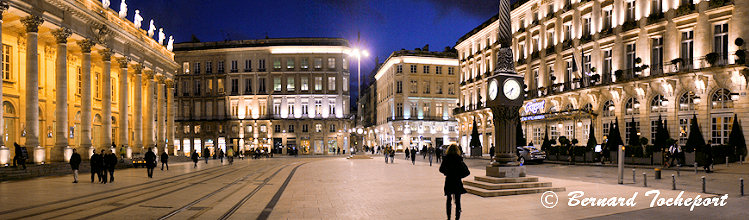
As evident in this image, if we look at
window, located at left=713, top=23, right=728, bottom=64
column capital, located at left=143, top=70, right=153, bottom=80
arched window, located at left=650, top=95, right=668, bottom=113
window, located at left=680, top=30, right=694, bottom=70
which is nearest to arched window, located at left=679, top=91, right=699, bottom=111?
arched window, located at left=650, top=95, right=668, bottom=113

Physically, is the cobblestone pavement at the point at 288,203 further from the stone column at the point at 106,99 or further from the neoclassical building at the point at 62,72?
the stone column at the point at 106,99

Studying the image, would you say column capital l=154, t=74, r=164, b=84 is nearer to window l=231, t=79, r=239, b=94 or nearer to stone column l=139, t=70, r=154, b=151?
stone column l=139, t=70, r=154, b=151

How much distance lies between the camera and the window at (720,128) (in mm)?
28734

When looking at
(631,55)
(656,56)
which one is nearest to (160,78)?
(631,55)

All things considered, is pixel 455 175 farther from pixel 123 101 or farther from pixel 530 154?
pixel 123 101

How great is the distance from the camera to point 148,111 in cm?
4688

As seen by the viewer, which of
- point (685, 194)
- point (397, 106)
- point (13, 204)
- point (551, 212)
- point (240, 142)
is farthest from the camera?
point (397, 106)

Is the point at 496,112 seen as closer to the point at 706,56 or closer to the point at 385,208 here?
the point at 385,208

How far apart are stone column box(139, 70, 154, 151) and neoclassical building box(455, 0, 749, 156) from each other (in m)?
34.8

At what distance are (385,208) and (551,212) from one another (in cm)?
359

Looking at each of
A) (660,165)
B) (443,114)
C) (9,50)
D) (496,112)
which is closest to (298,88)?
(443,114)

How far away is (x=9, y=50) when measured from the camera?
29531mm

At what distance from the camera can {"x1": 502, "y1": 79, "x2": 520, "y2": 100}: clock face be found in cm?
1404

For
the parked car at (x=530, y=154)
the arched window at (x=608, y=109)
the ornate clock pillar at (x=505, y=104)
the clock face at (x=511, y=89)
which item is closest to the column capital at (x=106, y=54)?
the parked car at (x=530, y=154)
